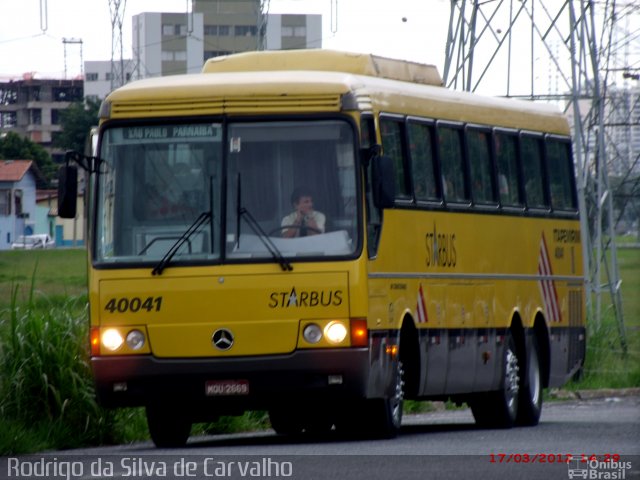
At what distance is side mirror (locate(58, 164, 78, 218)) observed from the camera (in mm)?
14828

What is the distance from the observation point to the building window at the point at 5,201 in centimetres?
7631

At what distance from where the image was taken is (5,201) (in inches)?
3078

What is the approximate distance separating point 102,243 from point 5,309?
2209mm

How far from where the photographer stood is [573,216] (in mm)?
21062

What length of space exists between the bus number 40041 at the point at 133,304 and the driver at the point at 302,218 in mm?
1190

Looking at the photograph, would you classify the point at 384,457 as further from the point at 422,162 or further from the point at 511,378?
the point at 511,378

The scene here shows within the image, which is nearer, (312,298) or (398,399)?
(312,298)

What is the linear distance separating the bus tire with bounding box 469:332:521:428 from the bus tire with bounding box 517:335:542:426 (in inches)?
7.3

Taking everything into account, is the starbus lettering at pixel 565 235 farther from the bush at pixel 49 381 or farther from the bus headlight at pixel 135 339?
the bus headlight at pixel 135 339

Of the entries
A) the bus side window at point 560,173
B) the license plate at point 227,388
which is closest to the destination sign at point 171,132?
the license plate at point 227,388

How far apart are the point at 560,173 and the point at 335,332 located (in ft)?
22.9

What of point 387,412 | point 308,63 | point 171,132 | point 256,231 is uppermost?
point 308,63

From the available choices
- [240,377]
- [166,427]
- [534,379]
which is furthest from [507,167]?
[240,377]

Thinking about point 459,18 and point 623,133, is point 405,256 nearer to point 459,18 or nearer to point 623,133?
point 459,18
